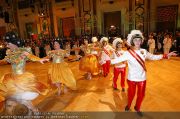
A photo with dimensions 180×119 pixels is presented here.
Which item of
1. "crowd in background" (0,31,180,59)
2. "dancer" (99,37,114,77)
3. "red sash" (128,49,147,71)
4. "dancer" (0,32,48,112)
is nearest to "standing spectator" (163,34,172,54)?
"crowd in background" (0,31,180,59)

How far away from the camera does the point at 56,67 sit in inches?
196

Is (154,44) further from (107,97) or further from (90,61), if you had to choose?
(107,97)

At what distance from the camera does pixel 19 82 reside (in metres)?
3.48

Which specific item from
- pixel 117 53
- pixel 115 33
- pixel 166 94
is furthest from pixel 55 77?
pixel 115 33

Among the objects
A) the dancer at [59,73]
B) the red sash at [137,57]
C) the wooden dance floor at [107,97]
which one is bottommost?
the wooden dance floor at [107,97]

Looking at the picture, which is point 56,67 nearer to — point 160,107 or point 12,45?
point 12,45

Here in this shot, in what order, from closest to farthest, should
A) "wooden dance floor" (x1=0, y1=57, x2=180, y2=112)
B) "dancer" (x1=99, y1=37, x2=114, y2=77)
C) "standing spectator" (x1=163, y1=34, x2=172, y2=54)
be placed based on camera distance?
"wooden dance floor" (x1=0, y1=57, x2=180, y2=112) → "dancer" (x1=99, y1=37, x2=114, y2=77) → "standing spectator" (x1=163, y1=34, x2=172, y2=54)

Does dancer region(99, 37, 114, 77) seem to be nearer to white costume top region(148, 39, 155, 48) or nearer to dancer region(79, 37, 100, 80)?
dancer region(79, 37, 100, 80)

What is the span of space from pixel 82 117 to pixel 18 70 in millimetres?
1599

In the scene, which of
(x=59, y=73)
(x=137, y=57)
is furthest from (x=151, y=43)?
(x=137, y=57)

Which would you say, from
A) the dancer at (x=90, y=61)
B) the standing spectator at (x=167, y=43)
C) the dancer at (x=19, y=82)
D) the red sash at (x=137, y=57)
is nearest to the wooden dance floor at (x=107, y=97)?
the dancer at (x=90, y=61)

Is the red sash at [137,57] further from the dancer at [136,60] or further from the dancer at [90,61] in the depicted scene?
the dancer at [90,61]

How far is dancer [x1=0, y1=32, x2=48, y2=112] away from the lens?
3.45 m

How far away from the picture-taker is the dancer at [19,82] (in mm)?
3451
